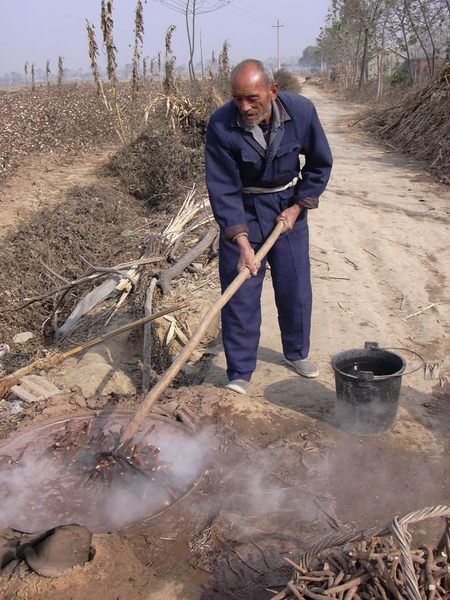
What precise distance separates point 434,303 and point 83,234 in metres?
4.43

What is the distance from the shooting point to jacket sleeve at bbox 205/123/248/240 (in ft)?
10.6

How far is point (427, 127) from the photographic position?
11836mm

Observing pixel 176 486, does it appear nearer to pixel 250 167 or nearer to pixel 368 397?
pixel 368 397

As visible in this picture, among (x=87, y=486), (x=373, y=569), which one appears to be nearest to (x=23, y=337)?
(x=87, y=486)

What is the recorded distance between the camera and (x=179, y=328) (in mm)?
4871

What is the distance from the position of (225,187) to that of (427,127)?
991 centimetres

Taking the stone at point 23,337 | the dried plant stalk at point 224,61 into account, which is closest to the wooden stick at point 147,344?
the stone at point 23,337

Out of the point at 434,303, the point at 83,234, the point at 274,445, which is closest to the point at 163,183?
the point at 83,234

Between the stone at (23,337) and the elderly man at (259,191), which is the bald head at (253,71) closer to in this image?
the elderly man at (259,191)

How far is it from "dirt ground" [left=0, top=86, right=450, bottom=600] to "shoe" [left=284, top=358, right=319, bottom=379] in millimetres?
61

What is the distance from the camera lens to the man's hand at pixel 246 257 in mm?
3203

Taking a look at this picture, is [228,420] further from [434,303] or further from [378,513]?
[434,303]

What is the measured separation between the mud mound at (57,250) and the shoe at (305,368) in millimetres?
2670

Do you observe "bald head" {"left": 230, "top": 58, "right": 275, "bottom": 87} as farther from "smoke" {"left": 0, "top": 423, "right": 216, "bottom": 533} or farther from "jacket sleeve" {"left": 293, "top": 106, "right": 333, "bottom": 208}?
"smoke" {"left": 0, "top": 423, "right": 216, "bottom": 533}
